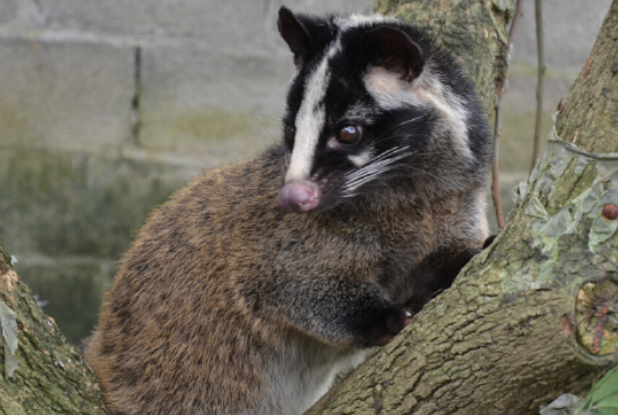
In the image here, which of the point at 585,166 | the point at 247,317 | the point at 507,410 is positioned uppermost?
the point at 585,166

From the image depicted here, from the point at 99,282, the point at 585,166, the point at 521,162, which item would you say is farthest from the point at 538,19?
the point at 99,282

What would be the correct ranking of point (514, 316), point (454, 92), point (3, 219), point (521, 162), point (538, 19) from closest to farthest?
point (514, 316) < point (454, 92) < point (538, 19) < point (3, 219) < point (521, 162)

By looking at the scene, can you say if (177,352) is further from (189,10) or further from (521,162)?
(521,162)

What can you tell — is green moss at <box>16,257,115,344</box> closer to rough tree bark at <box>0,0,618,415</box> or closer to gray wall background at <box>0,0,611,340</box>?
gray wall background at <box>0,0,611,340</box>

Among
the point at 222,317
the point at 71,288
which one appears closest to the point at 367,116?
the point at 222,317

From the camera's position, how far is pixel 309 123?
308 cm

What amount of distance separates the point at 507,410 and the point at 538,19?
98.4 inches

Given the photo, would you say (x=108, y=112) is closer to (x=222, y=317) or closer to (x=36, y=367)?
(x=222, y=317)

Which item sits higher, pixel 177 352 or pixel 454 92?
pixel 454 92

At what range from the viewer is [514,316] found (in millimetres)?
2201

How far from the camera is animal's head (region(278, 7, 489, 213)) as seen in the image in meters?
3.04

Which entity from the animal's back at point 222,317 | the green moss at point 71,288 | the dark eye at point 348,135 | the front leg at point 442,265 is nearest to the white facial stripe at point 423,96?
the dark eye at point 348,135

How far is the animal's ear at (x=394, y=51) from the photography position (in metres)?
3.04

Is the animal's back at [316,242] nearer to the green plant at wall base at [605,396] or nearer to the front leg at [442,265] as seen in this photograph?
the front leg at [442,265]
